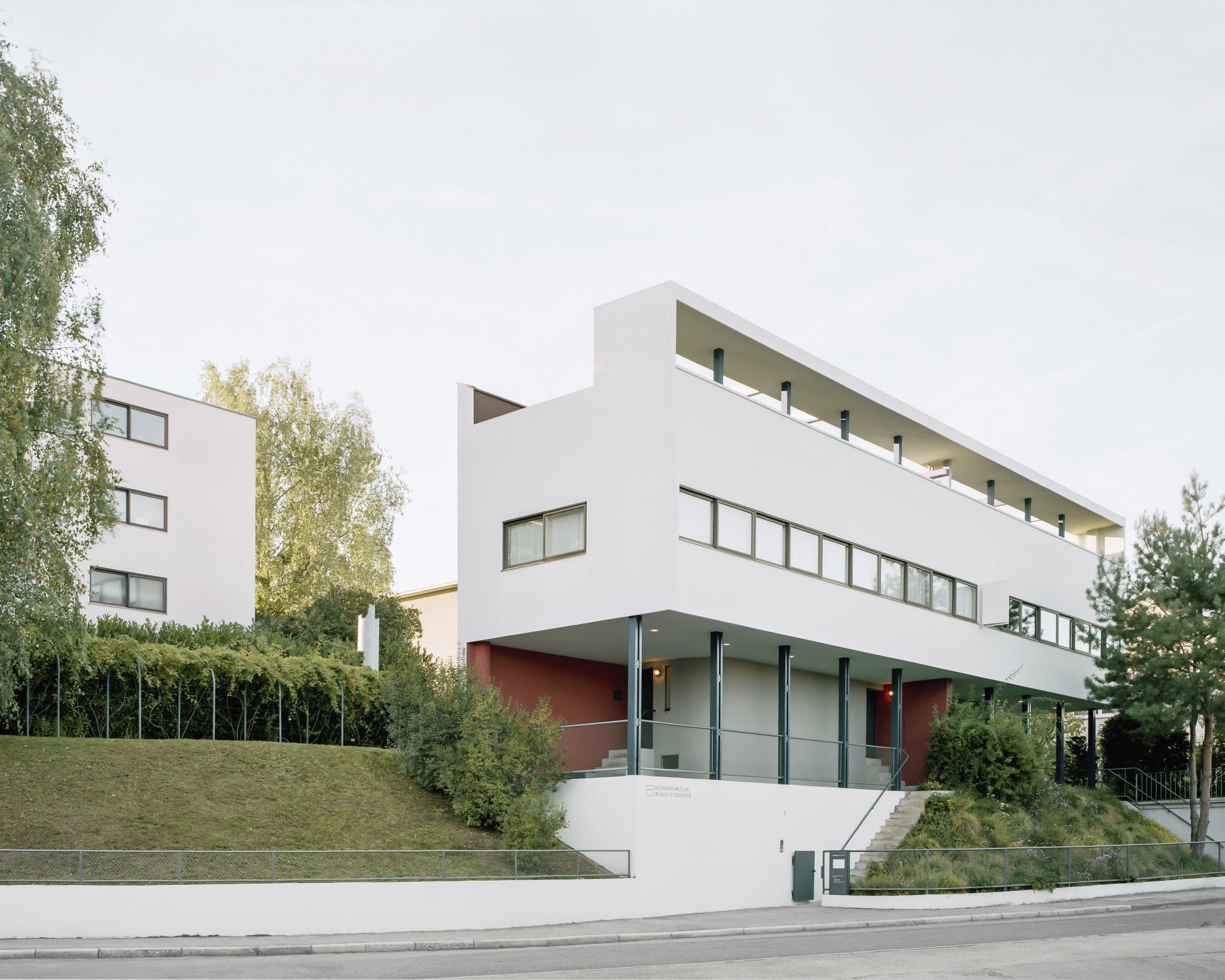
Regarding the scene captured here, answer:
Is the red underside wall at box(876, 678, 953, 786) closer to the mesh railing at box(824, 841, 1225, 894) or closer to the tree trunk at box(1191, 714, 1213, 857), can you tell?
the mesh railing at box(824, 841, 1225, 894)

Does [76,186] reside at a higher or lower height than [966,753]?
higher

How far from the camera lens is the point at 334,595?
46906 mm

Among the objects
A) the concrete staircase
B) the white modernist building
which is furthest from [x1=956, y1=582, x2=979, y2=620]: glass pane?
the concrete staircase

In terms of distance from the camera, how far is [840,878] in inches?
1050

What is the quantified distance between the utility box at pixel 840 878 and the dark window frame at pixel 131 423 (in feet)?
78.2

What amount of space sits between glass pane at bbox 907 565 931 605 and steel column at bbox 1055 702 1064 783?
427 inches

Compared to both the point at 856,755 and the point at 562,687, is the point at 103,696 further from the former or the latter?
the point at 856,755

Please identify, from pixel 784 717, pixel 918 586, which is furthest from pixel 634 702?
pixel 918 586

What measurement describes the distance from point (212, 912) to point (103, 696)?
369 inches

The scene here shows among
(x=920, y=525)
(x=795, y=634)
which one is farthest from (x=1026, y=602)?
(x=795, y=634)

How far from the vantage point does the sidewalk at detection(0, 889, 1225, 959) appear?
16953 mm

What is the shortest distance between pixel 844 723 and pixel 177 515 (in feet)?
71.3

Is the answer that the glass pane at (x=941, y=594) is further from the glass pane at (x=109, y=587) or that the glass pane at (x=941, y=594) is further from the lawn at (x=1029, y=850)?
the glass pane at (x=109, y=587)

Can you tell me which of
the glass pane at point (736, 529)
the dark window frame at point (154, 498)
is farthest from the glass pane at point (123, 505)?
the glass pane at point (736, 529)
